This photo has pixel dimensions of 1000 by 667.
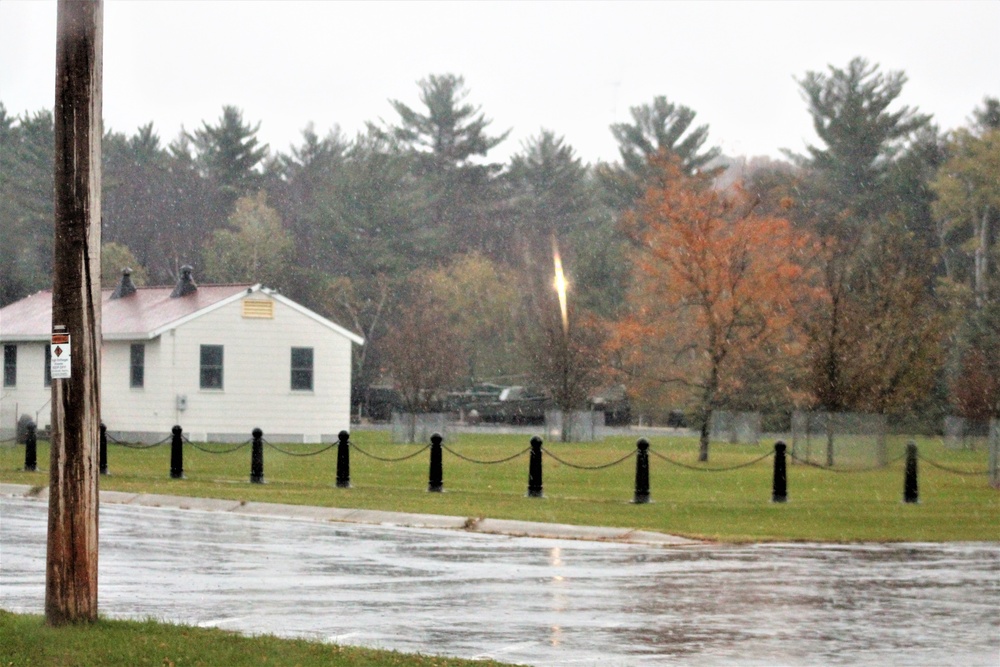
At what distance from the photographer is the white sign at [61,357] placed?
1057 centimetres

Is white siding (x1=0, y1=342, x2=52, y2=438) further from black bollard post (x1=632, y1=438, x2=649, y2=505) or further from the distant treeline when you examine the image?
black bollard post (x1=632, y1=438, x2=649, y2=505)

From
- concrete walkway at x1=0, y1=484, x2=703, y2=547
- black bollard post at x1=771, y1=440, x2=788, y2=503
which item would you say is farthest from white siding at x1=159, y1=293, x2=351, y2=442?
black bollard post at x1=771, y1=440, x2=788, y2=503

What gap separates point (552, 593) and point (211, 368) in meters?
31.8

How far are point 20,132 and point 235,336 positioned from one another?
4839cm

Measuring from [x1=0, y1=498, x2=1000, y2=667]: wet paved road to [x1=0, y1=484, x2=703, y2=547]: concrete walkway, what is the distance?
34.1 inches

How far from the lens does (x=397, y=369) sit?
49.5 meters

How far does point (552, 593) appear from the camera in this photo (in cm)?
1420

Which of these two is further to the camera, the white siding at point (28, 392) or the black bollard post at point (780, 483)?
the white siding at point (28, 392)

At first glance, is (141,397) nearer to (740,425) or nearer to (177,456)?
(177,456)

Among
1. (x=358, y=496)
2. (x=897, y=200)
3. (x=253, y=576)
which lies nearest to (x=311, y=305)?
(x=897, y=200)

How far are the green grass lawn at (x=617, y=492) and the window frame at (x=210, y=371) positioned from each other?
2226 millimetres

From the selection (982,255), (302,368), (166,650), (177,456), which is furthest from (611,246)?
(166,650)

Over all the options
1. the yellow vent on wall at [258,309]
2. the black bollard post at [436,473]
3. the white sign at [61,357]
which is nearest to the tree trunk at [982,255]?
the yellow vent on wall at [258,309]

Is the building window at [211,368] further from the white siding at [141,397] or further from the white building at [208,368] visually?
the white siding at [141,397]
